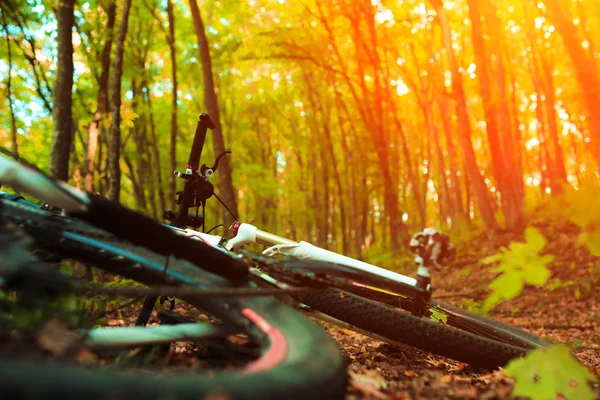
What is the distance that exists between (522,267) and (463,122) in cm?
1038

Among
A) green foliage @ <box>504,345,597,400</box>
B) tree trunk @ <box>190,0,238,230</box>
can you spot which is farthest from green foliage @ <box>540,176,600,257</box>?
tree trunk @ <box>190,0,238,230</box>

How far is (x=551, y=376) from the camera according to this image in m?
1.83

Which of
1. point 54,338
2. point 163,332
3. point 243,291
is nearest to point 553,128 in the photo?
point 243,291

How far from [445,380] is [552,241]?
932 centimetres

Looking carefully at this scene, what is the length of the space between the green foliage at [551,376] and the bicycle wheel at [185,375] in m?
0.79

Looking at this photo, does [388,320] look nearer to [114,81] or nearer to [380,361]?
[380,361]

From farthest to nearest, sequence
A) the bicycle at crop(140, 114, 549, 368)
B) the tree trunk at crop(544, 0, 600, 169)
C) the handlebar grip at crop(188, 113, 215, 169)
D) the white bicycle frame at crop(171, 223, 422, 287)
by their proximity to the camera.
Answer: the tree trunk at crop(544, 0, 600, 169) < the handlebar grip at crop(188, 113, 215, 169) < the white bicycle frame at crop(171, 223, 422, 287) < the bicycle at crop(140, 114, 549, 368)

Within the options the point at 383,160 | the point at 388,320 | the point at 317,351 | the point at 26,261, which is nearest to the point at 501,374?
the point at 388,320

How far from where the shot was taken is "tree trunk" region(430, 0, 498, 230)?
11.5m

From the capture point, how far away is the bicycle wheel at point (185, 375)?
1063mm

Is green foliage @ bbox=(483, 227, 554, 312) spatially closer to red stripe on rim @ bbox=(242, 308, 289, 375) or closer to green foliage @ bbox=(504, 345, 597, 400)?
green foliage @ bbox=(504, 345, 597, 400)

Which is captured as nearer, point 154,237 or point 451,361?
point 154,237

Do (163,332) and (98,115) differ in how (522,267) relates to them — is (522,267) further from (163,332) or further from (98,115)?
(98,115)

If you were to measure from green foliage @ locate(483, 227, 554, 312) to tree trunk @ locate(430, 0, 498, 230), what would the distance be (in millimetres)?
10130
